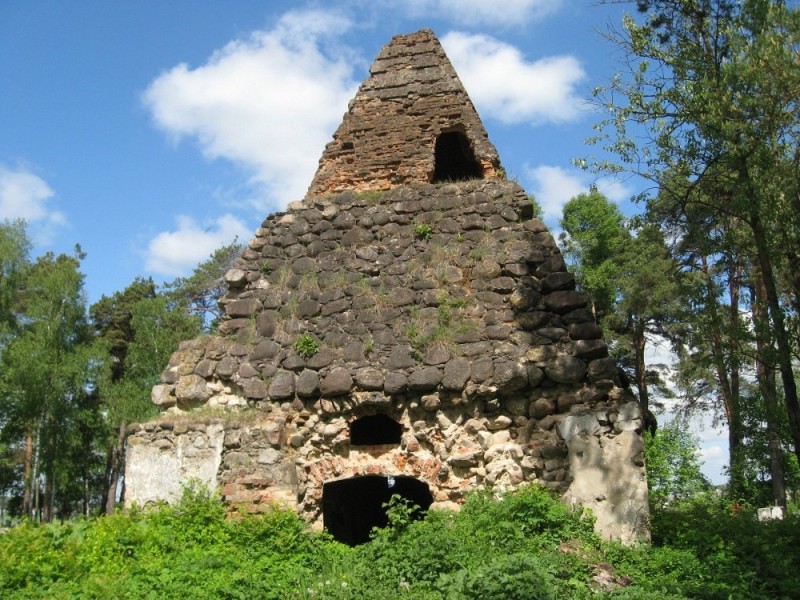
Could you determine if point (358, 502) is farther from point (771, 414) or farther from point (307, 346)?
point (771, 414)

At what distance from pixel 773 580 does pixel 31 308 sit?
74.8 ft

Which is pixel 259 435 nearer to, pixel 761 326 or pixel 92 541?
pixel 92 541

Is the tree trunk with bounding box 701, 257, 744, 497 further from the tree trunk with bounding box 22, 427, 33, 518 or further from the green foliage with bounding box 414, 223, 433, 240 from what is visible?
the tree trunk with bounding box 22, 427, 33, 518

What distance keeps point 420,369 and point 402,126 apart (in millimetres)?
4161

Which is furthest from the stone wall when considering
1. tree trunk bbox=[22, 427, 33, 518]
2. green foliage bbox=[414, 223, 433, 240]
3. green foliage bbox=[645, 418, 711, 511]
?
tree trunk bbox=[22, 427, 33, 518]

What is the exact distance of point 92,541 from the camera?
7.27 metres

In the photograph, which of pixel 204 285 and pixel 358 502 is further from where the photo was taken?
pixel 204 285

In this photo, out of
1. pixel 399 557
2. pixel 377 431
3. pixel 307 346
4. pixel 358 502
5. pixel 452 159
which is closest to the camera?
pixel 399 557

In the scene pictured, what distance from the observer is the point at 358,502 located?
39.9 feet

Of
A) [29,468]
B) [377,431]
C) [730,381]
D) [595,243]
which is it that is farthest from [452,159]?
[29,468]

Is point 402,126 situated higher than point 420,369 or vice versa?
point 402,126

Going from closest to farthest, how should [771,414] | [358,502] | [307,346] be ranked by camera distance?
[307,346]
[771,414]
[358,502]

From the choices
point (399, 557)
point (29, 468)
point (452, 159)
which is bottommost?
point (399, 557)

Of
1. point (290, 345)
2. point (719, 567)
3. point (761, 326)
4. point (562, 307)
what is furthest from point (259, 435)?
point (761, 326)
